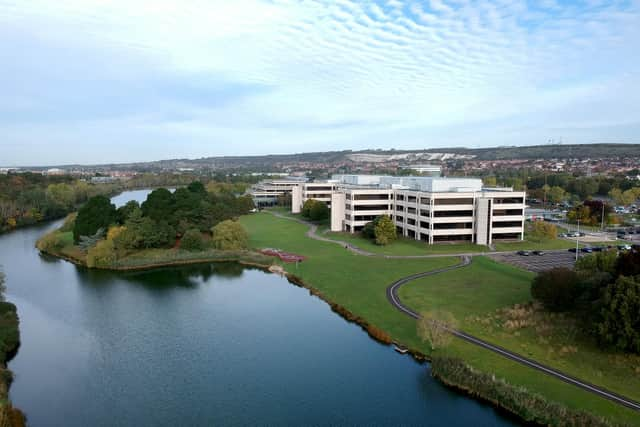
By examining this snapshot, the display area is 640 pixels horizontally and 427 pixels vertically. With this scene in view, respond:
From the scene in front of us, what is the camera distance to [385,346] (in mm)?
32531

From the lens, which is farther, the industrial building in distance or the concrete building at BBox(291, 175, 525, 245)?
the industrial building in distance

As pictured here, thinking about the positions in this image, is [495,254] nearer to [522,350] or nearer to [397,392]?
[522,350]

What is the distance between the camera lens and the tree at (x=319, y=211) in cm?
8506

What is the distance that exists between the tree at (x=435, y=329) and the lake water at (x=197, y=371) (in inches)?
76.7

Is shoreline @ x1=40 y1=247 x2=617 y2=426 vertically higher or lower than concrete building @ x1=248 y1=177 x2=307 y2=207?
lower

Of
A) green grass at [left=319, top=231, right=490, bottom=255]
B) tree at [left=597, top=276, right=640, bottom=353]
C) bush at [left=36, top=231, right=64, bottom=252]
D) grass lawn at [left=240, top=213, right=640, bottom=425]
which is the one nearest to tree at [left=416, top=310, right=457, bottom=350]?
grass lawn at [left=240, top=213, right=640, bottom=425]

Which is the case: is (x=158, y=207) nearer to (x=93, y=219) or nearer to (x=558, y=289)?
(x=93, y=219)

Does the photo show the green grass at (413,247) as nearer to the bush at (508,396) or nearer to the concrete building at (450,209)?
the concrete building at (450,209)

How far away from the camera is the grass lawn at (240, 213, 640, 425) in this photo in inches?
966

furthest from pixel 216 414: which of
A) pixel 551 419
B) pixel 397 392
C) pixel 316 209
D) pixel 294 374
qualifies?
pixel 316 209

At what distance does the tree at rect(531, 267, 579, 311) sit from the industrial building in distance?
27734 millimetres

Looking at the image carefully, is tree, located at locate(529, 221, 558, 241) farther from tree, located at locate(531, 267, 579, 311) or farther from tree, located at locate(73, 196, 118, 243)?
tree, located at locate(73, 196, 118, 243)

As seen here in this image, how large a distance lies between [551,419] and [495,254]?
35453mm

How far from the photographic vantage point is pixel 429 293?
40625 millimetres
